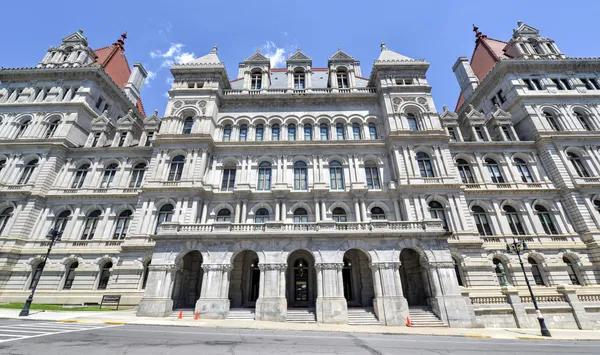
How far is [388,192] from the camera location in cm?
2388

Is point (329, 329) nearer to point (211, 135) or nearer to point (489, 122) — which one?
point (211, 135)

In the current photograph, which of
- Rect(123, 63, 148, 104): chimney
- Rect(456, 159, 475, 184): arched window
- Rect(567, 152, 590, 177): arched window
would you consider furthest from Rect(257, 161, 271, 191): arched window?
Rect(567, 152, 590, 177): arched window

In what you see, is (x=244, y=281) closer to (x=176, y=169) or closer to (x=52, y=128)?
(x=176, y=169)

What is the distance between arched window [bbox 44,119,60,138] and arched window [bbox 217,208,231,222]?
21983 millimetres

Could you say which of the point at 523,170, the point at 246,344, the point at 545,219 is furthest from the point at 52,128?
the point at 545,219

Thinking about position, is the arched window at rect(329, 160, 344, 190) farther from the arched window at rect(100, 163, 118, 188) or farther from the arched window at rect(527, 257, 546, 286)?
the arched window at rect(100, 163, 118, 188)

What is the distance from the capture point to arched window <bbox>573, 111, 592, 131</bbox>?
28.8m

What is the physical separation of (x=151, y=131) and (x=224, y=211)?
46.3 ft

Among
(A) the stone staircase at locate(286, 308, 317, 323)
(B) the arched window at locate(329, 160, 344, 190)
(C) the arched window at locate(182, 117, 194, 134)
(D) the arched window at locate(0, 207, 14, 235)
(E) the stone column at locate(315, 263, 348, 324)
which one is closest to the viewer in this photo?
(E) the stone column at locate(315, 263, 348, 324)

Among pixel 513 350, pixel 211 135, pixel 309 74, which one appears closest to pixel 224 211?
pixel 211 135

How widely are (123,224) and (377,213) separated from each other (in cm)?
2435

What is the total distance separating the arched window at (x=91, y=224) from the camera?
24308 mm

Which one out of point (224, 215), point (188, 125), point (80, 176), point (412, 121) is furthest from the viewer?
point (188, 125)

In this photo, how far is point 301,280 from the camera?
21.3 m
